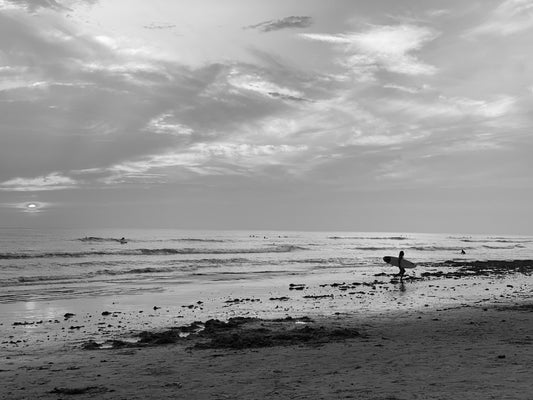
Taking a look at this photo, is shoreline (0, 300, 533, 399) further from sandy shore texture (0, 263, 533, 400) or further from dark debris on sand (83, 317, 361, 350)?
dark debris on sand (83, 317, 361, 350)

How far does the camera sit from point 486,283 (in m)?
29.4

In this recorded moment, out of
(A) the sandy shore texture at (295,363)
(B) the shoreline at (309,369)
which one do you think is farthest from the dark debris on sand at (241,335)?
(B) the shoreline at (309,369)

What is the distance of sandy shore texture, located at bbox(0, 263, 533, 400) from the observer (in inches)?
307

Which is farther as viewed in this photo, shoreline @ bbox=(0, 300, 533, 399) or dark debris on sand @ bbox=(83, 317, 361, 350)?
dark debris on sand @ bbox=(83, 317, 361, 350)

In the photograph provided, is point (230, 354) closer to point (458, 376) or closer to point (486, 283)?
point (458, 376)

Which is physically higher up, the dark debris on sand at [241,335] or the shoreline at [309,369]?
the shoreline at [309,369]

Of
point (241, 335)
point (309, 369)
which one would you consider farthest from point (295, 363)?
point (241, 335)

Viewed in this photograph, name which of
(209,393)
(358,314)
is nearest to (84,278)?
(358,314)

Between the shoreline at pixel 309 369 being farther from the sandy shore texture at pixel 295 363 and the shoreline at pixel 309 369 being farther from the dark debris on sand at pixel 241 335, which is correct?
the dark debris on sand at pixel 241 335

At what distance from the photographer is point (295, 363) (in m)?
9.75

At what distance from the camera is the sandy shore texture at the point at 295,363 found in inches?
307

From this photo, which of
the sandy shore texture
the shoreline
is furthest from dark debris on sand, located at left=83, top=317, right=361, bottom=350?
the shoreline

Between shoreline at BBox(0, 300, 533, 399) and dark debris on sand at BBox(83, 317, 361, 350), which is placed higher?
shoreline at BBox(0, 300, 533, 399)

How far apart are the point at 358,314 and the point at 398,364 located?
298 inches
